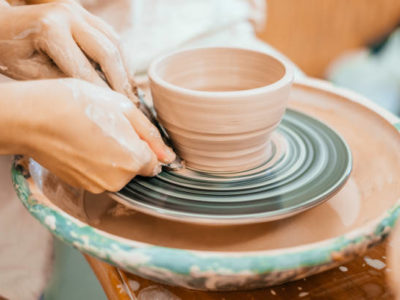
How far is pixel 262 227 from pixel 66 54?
423 mm

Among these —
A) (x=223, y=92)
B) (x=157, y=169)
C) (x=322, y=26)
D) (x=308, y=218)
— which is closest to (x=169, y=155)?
(x=157, y=169)

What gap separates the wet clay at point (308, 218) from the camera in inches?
23.5

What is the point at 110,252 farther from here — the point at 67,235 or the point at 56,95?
the point at 56,95

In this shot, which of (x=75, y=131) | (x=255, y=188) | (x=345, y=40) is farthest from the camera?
(x=345, y=40)

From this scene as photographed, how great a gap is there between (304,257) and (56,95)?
0.38 m

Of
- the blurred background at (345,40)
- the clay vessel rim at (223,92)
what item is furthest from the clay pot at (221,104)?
the blurred background at (345,40)

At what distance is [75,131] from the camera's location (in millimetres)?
531

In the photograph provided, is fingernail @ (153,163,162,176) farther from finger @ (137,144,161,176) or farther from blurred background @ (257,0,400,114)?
blurred background @ (257,0,400,114)

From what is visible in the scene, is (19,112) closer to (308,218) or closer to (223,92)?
(223,92)

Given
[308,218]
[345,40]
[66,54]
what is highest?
[66,54]

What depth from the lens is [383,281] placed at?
0.57m

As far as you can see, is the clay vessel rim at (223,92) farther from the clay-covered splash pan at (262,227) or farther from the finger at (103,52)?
the clay-covered splash pan at (262,227)

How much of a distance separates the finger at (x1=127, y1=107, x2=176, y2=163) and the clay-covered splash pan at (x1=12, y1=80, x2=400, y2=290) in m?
0.11

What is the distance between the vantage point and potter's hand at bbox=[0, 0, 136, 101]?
0.65 m
